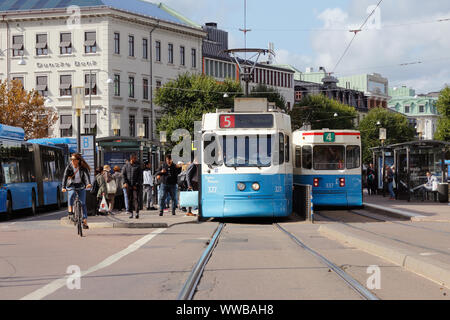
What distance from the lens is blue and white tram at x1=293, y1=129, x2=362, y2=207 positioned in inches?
1171

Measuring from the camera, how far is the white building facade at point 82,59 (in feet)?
241

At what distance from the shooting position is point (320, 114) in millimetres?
92000

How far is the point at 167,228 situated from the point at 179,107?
173 ft

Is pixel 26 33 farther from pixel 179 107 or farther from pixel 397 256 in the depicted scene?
pixel 397 256

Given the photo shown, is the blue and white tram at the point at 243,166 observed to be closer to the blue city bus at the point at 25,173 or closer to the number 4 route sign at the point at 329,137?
the blue city bus at the point at 25,173

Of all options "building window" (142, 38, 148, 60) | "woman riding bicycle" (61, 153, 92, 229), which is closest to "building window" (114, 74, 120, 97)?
"building window" (142, 38, 148, 60)

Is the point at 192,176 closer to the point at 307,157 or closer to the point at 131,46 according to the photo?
the point at 307,157

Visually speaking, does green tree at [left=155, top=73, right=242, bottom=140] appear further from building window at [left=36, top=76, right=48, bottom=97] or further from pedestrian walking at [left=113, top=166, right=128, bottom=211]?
pedestrian walking at [left=113, top=166, right=128, bottom=211]

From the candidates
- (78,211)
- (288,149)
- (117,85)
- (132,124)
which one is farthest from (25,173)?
(132,124)

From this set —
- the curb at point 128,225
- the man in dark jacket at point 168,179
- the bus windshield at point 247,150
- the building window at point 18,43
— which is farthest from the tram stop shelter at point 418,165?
A: the building window at point 18,43

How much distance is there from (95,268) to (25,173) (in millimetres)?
18150

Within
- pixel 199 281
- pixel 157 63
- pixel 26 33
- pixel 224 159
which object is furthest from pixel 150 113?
→ pixel 199 281

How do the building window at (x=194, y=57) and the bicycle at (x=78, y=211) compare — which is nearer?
the bicycle at (x=78, y=211)

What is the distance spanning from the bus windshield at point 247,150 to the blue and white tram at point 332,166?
7441 millimetres
